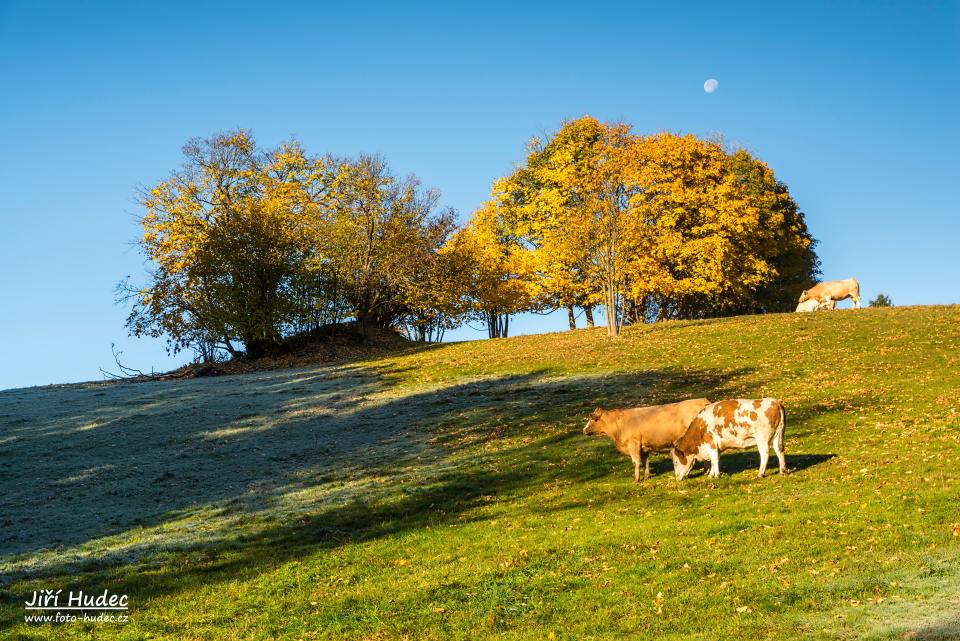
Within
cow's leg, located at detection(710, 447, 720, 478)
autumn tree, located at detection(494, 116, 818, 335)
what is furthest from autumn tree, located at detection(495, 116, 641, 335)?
cow's leg, located at detection(710, 447, 720, 478)

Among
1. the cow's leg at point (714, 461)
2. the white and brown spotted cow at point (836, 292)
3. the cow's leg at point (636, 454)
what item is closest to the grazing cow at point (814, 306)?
the white and brown spotted cow at point (836, 292)

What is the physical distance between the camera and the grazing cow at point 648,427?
2297 centimetres

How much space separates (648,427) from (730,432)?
2695mm

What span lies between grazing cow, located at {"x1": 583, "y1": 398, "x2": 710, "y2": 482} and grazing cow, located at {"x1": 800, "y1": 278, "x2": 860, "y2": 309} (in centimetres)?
4822

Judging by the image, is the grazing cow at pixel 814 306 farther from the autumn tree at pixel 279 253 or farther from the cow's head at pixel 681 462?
the cow's head at pixel 681 462

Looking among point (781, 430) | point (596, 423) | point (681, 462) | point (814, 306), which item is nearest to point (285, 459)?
point (596, 423)

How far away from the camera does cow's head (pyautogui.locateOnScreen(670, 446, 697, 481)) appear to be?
871 inches

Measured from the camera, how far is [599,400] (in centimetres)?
3544

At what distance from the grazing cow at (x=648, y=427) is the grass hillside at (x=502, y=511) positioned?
3.47 ft

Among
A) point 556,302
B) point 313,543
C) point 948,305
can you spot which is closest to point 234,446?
point 313,543

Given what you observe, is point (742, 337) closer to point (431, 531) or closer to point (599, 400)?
point (599, 400)

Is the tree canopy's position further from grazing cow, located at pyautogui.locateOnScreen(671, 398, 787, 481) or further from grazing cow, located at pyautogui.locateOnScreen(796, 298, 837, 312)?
grazing cow, located at pyautogui.locateOnScreen(671, 398, 787, 481)

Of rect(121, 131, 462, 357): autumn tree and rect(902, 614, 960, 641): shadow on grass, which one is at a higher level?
rect(121, 131, 462, 357): autumn tree

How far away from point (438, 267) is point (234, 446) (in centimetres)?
3515
